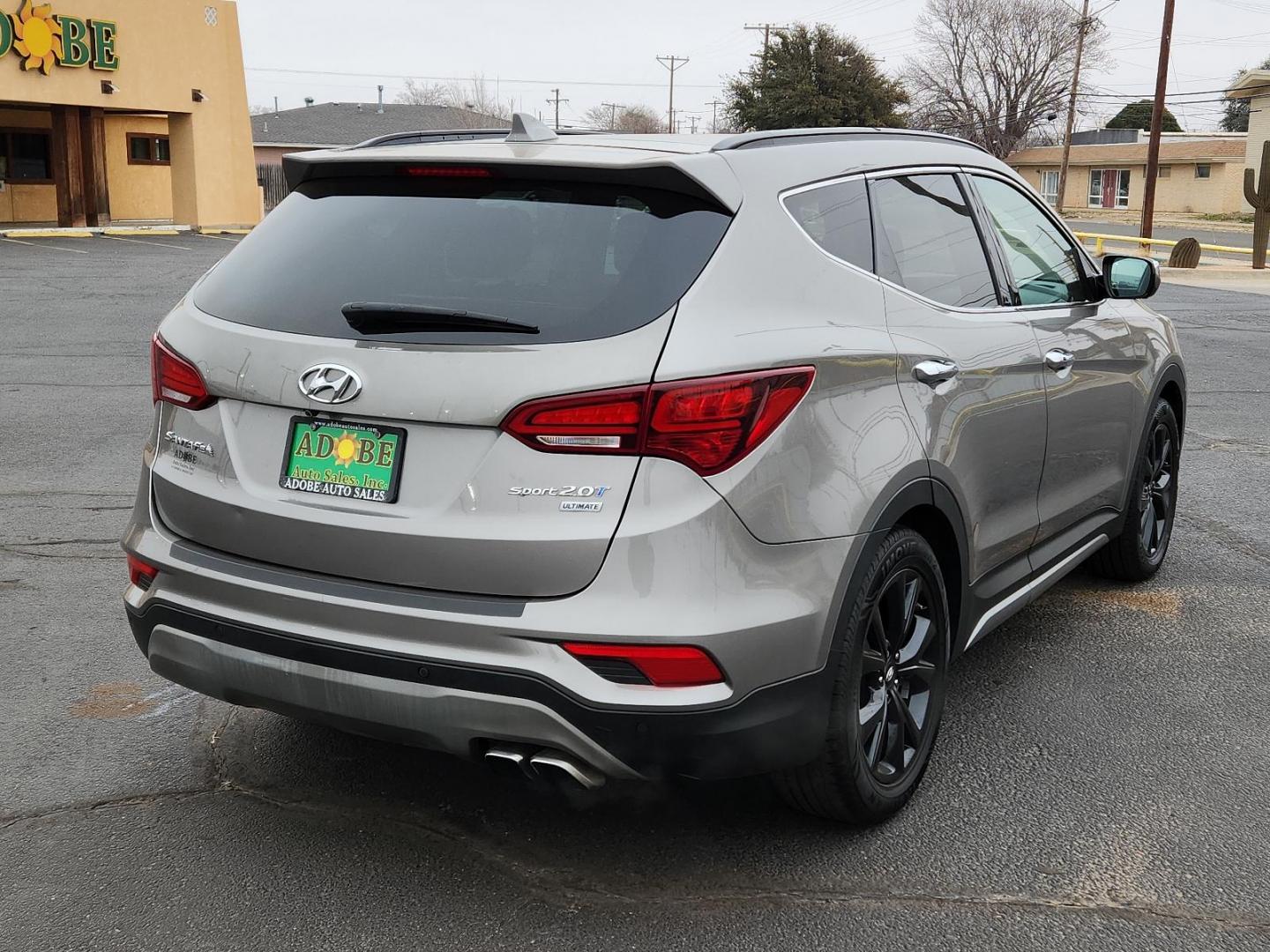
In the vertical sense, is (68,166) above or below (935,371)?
above

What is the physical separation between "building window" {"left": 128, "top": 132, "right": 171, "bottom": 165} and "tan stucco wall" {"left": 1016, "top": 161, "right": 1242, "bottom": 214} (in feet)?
141

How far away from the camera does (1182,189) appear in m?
67.4

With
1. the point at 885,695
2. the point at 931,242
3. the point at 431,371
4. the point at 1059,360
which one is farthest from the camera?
the point at 1059,360

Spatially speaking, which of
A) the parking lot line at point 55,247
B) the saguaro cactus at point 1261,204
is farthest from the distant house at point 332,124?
the saguaro cactus at point 1261,204

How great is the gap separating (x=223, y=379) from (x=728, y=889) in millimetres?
1727

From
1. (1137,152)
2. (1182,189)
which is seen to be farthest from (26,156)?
(1137,152)

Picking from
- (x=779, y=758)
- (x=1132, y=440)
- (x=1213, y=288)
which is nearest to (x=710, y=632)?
(x=779, y=758)

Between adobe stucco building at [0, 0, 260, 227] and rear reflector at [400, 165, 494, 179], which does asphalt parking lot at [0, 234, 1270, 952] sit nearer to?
rear reflector at [400, 165, 494, 179]

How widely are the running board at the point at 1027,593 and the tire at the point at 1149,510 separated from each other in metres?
0.42

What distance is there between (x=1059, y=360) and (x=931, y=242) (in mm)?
745

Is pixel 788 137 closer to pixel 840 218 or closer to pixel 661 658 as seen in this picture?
pixel 840 218

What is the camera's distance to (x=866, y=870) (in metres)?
3.30

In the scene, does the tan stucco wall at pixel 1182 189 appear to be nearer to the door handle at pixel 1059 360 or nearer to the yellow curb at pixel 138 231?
the yellow curb at pixel 138 231

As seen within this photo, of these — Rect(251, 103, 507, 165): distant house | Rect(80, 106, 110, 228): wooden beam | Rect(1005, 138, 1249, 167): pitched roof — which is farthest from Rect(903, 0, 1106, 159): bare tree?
Rect(80, 106, 110, 228): wooden beam
